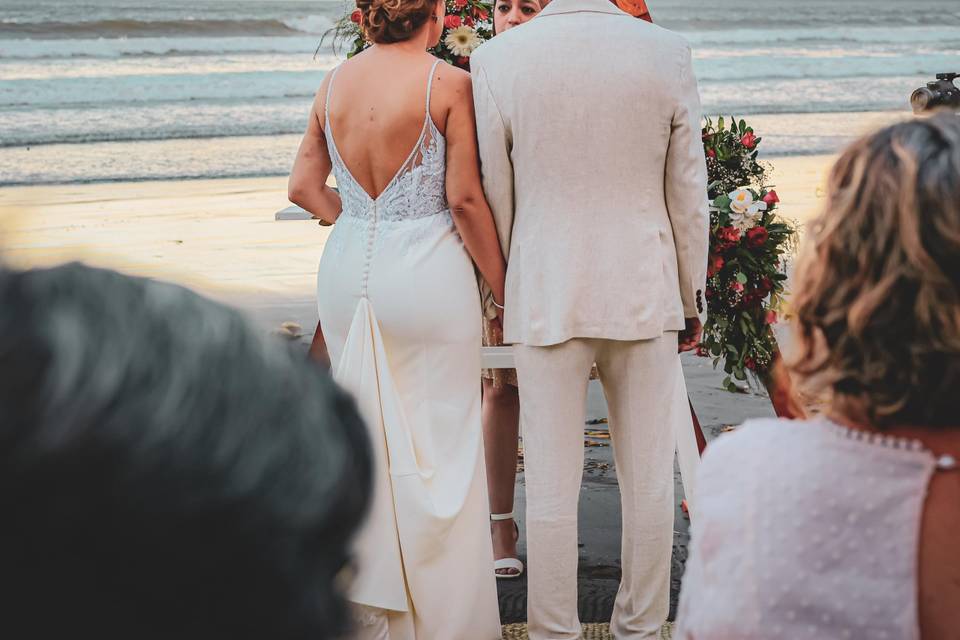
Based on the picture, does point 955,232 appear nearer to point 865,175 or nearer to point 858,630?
point 865,175

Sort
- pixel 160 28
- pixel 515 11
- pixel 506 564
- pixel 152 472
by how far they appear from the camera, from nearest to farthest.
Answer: pixel 152 472 → pixel 515 11 → pixel 506 564 → pixel 160 28

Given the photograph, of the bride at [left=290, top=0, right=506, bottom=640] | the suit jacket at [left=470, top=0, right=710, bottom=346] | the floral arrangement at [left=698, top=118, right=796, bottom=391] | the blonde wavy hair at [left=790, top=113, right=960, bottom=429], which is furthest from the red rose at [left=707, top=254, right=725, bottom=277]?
the blonde wavy hair at [left=790, top=113, right=960, bottom=429]

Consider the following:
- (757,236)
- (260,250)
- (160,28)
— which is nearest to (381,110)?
(757,236)

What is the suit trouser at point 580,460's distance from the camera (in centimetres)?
398

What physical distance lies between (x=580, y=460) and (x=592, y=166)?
0.99 metres

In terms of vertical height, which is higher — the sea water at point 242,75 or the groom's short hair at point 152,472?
the groom's short hair at point 152,472

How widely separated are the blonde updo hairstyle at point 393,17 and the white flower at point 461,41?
87 centimetres

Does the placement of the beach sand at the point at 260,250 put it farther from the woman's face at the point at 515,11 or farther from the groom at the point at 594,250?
the woman's face at the point at 515,11

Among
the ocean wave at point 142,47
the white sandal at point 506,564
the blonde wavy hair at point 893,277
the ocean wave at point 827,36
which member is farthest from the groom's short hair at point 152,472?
the ocean wave at point 827,36

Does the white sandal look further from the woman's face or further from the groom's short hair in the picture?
the groom's short hair

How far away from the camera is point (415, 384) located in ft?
13.4

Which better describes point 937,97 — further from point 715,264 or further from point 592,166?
point 592,166

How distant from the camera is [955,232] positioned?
152 cm

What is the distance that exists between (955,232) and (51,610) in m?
1.18
